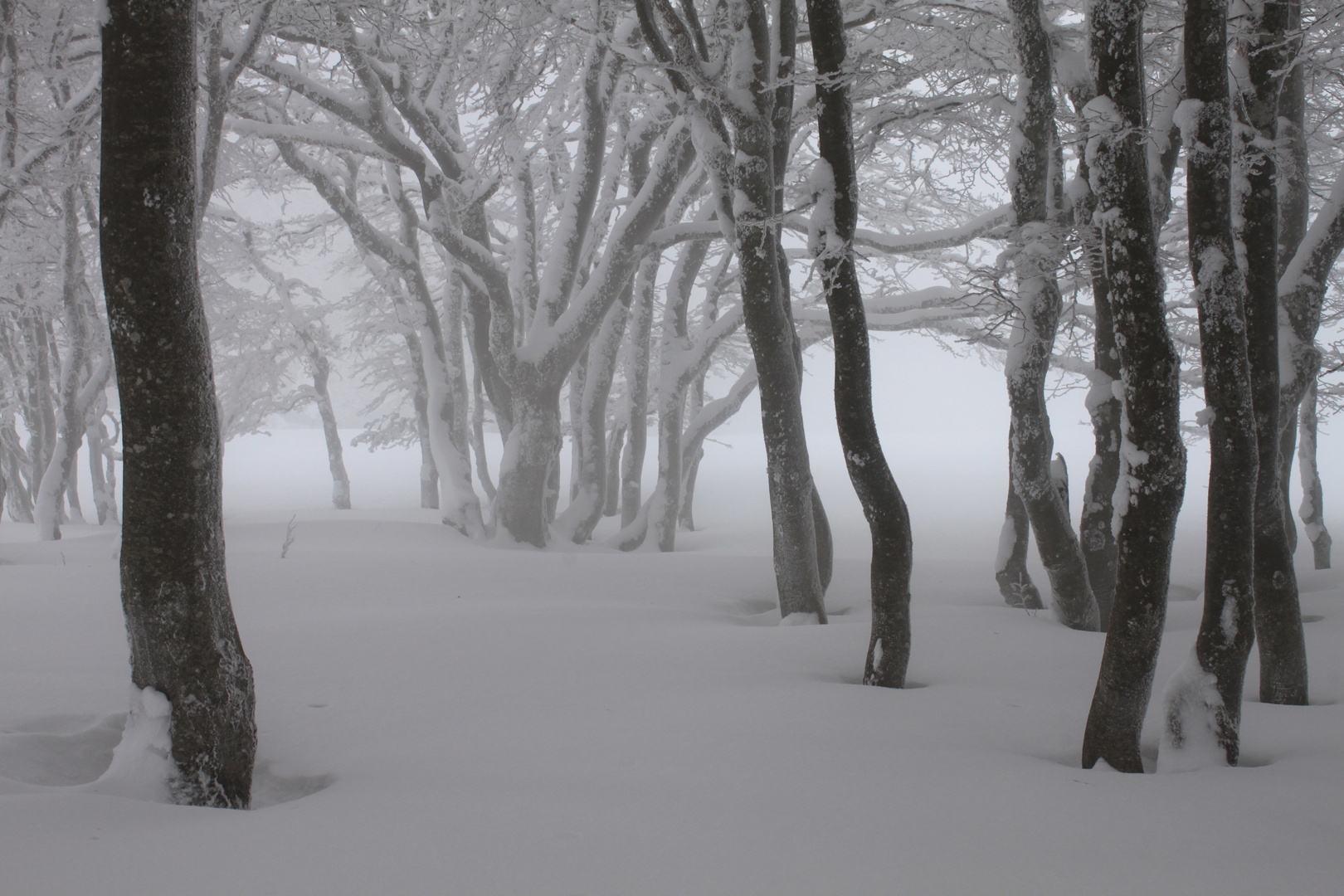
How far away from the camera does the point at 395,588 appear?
6684 millimetres

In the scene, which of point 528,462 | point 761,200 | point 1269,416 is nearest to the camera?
point 1269,416

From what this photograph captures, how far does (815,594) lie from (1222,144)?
3.89 meters

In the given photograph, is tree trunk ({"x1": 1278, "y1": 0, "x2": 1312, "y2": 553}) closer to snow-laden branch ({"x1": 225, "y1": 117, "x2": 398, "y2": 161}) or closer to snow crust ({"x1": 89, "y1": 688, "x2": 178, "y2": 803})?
snow crust ({"x1": 89, "y1": 688, "x2": 178, "y2": 803})

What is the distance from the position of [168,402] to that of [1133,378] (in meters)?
3.33

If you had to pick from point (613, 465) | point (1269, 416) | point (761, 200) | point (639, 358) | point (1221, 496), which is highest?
point (761, 200)

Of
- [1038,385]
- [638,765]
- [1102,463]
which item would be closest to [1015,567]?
[1102,463]

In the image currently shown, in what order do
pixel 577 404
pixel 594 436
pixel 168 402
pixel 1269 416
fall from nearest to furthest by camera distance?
pixel 168 402 < pixel 1269 416 < pixel 594 436 < pixel 577 404

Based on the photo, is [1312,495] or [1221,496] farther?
[1312,495]

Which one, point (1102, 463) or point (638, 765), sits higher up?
point (1102, 463)

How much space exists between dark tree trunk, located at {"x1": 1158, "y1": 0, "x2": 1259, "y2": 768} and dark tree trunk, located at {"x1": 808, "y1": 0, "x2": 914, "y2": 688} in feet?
4.16

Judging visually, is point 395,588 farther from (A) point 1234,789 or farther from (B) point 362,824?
(A) point 1234,789

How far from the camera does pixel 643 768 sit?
118 inches

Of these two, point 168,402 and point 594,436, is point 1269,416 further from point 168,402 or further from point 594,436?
point 594,436

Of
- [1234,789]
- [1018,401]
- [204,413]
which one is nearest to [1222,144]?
[1234,789]
